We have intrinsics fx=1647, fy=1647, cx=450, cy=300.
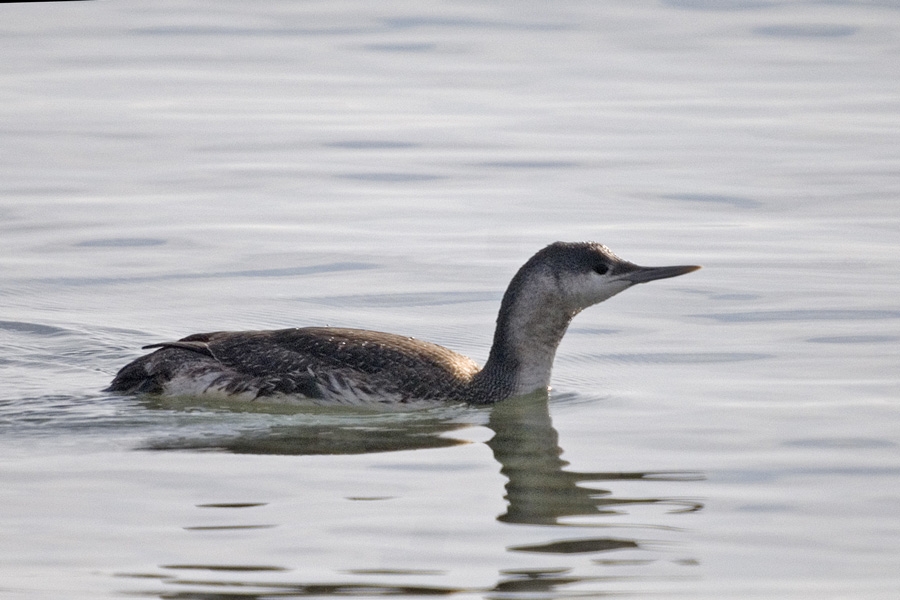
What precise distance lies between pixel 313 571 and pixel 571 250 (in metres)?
3.29

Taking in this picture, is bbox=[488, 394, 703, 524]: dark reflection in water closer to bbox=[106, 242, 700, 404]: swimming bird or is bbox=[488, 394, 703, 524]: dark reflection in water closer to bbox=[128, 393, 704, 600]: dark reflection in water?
bbox=[128, 393, 704, 600]: dark reflection in water

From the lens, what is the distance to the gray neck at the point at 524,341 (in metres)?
8.84

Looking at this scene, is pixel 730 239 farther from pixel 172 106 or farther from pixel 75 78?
pixel 75 78

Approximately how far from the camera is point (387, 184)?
14.2 meters

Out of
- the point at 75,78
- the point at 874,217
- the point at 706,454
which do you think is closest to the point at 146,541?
the point at 706,454

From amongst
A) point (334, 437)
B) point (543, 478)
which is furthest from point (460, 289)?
point (543, 478)

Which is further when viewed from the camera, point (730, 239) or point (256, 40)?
point (256, 40)

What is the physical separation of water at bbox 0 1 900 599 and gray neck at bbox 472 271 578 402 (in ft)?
0.45

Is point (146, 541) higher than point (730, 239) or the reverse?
the reverse

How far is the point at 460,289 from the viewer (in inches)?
437

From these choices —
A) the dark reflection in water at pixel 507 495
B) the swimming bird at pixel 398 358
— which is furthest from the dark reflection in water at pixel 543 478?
the swimming bird at pixel 398 358

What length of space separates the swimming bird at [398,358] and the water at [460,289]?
6.6 inches

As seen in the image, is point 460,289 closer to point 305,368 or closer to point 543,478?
point 305,368

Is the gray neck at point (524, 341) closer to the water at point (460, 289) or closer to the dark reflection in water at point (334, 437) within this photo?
the water at point (460, 289)
